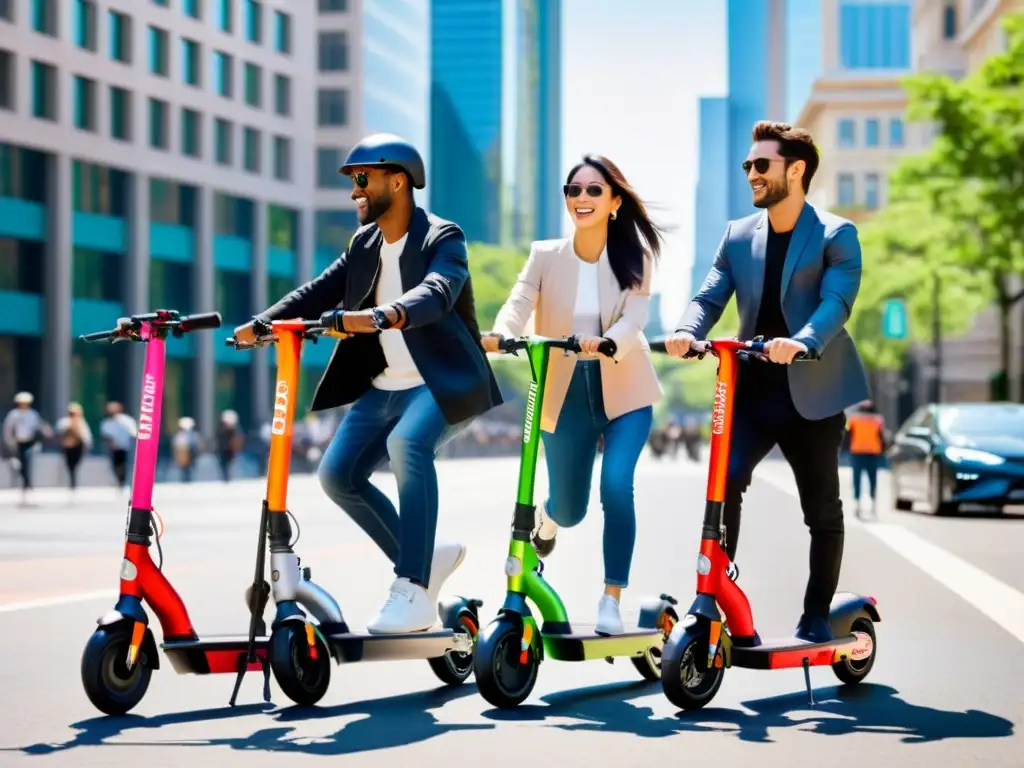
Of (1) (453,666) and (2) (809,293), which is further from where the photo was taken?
(1) (453,666)

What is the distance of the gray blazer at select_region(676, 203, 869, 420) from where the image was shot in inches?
285

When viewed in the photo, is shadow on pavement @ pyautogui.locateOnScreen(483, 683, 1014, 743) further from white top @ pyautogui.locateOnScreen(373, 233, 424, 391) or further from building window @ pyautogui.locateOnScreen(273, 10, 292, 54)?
building window @ pyautogui.locateOnScreen(273, 10, 292, 54)

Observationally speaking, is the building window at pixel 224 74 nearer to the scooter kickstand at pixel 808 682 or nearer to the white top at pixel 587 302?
the white top at pixel 587 302

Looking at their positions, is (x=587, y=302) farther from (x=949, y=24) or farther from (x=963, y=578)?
(x=949, y=24)

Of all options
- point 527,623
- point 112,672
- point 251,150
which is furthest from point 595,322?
point 251,150

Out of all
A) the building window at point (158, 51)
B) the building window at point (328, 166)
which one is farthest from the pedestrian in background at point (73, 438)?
the building window at point (328, 166)

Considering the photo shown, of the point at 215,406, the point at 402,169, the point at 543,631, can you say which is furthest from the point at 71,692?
the point at 215,406

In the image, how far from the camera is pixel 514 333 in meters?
7.77

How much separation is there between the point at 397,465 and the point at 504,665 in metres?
0.89

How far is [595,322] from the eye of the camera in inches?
309

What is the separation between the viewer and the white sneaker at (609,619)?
735 centimetres

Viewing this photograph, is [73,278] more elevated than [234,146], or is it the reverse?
[234,146]

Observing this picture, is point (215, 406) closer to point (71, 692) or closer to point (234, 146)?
point (234, 146)

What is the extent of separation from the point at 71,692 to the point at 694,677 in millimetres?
2386
